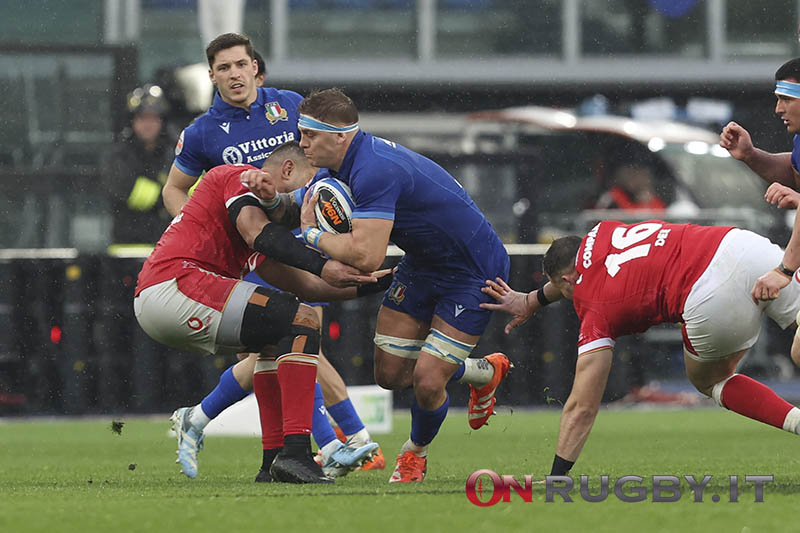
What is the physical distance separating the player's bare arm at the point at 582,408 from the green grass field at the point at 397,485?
23 centimetres

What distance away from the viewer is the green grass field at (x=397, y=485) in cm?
527

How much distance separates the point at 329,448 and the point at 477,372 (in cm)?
89

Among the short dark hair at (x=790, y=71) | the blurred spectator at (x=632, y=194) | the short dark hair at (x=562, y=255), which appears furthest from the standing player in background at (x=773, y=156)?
the blurred spectator at (x=632, y=194)

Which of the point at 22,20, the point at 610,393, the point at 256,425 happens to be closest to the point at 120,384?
the point at 256,425

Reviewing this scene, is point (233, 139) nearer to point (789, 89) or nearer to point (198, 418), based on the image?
point (198, 418)

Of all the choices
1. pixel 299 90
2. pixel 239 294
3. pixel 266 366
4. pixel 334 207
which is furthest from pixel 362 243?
pixel 299 90

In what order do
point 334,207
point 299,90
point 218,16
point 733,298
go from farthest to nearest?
point 299,90 < point 218,16 < point 334,207 < point 733,298

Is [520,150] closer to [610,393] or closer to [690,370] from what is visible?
[610,393]

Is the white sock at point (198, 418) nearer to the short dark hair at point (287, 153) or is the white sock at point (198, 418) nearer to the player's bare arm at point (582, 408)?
the short dark hair at point (287, 153)

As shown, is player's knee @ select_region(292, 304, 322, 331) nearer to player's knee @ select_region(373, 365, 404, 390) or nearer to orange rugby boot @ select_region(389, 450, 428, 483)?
player's knee @ select_region(373, 365, 404, 390)

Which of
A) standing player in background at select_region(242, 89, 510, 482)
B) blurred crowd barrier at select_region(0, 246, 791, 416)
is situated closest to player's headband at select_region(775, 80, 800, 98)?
standing player in background at select_region(242, 89, 510, 482)

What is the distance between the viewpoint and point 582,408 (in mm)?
6609

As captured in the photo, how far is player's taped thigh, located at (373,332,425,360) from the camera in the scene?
7742mm

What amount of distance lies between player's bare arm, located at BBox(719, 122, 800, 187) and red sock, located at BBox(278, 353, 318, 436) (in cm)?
223
